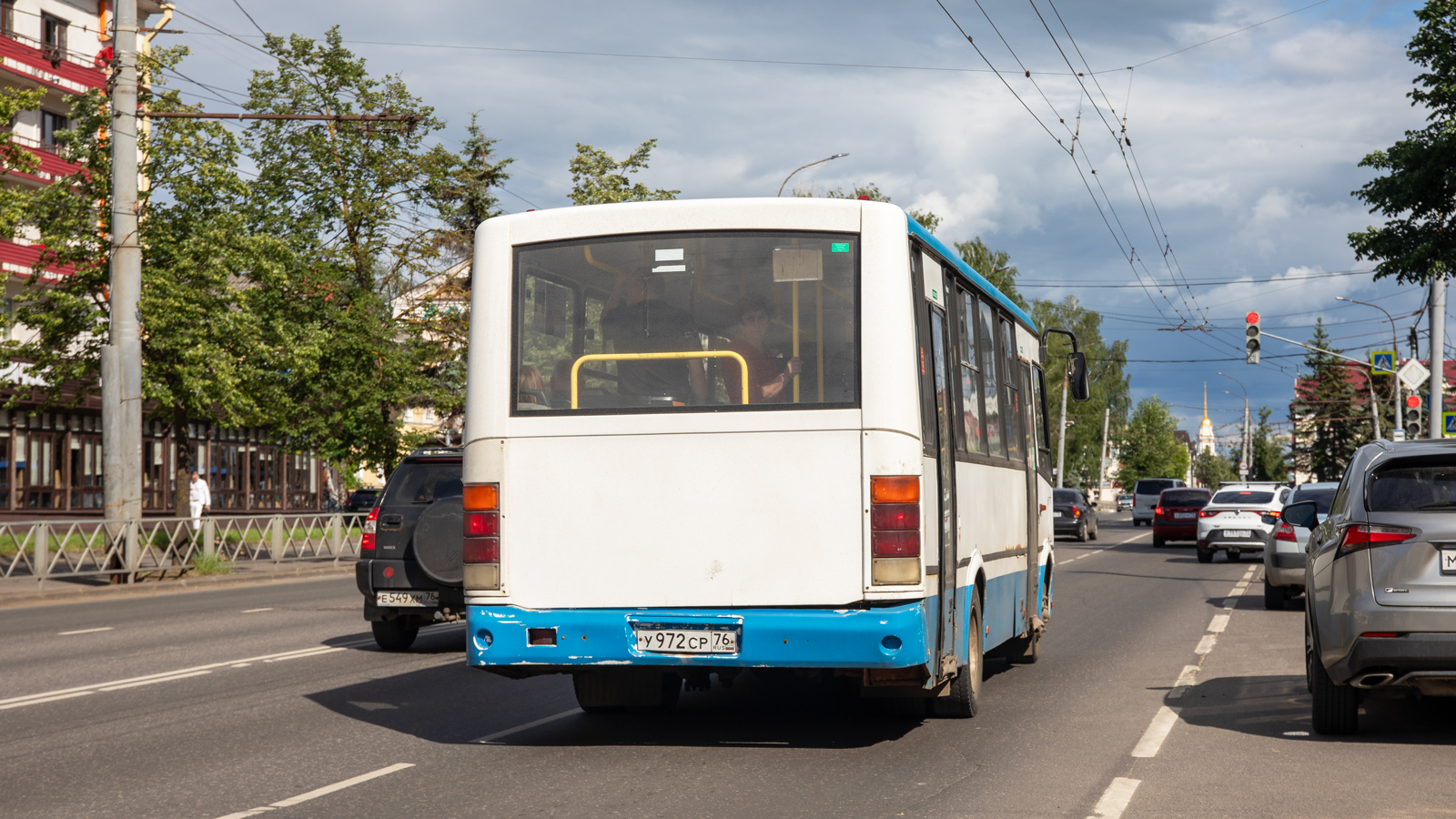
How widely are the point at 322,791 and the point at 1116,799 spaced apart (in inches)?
144

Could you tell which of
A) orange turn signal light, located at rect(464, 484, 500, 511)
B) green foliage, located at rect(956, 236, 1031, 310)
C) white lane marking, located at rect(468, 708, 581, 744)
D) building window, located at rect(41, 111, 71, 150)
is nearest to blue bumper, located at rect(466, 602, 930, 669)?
orange turn signal light, located at rect(464, 484, 500, 511)

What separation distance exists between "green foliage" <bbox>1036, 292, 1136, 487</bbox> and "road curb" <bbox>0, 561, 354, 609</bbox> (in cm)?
6355

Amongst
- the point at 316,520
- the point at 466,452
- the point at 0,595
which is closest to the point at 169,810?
the point at 466,452

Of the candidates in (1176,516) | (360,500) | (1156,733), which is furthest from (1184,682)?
(360,500)

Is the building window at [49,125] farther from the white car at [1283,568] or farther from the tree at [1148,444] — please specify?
the tree at [1148,444]

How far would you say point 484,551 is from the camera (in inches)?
301

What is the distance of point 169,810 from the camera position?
636cm

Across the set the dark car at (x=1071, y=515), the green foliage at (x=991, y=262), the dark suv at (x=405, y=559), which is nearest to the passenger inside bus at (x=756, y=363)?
the dark suv at (x=405, y=559)

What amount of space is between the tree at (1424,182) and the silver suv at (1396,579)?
77.6 feet

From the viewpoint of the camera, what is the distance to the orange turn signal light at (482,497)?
25.2 ft

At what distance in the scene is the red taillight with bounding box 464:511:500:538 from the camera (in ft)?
25.2

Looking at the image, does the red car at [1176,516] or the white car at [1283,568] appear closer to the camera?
the white car at [1283,568]

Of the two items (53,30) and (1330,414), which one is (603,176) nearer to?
(53,30)

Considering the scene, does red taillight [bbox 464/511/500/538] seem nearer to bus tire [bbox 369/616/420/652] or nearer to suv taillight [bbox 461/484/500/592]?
suv taillight [bbox 461/484/500/592]
